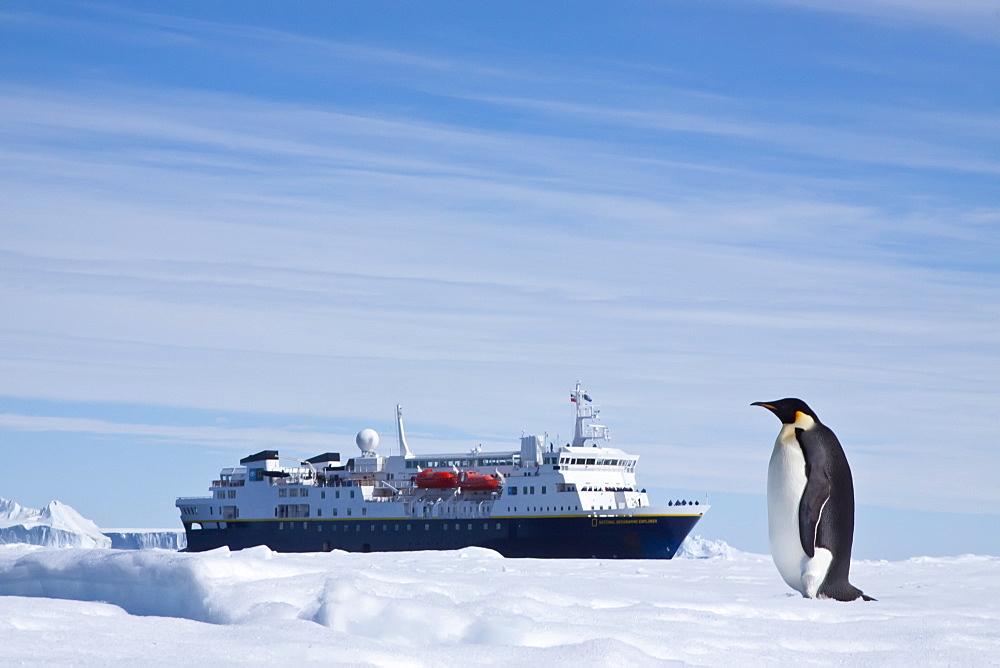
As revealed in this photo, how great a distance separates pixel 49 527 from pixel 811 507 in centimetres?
7490

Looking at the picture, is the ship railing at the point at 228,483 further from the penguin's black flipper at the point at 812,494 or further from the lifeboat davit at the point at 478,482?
the penguin's black flipper at the point at 812,494

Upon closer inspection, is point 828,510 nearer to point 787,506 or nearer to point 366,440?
point 787,506

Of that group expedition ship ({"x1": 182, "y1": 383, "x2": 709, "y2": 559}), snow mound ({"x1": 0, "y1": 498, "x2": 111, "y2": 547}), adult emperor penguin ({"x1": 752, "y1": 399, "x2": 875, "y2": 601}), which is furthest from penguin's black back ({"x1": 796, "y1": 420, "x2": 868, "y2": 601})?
snow mound ({"x1": 0, "y1": 498, "x2": 111, "y2": 547})

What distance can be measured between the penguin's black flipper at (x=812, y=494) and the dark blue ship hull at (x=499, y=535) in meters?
30.1

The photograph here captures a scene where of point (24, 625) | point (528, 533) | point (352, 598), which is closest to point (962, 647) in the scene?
point (352, 598)

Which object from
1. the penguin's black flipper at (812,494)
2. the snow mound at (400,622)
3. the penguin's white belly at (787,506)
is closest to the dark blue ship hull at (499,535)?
the penguin's white belly at (787,506)

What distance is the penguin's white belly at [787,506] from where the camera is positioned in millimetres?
12312

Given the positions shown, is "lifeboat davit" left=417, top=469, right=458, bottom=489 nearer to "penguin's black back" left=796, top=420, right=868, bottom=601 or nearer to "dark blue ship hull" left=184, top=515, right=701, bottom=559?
"dark blue ship hull" left=184, top=515, right=701, bottom=559

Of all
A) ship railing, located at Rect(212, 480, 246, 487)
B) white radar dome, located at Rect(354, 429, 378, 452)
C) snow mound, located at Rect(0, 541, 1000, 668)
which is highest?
white radar dome, located at Rect(354, 429, 378, 452)

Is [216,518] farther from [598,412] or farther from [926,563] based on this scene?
[926,563]

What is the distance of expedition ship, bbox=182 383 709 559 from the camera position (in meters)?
43.0

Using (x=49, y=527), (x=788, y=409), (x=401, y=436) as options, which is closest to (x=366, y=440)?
(x=401, y=436)

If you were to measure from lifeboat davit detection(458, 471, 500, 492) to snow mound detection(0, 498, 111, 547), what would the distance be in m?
38.9

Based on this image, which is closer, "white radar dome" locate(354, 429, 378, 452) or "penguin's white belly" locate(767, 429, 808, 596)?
"penguin's white belly" locate(767, 429, 808, 596)
